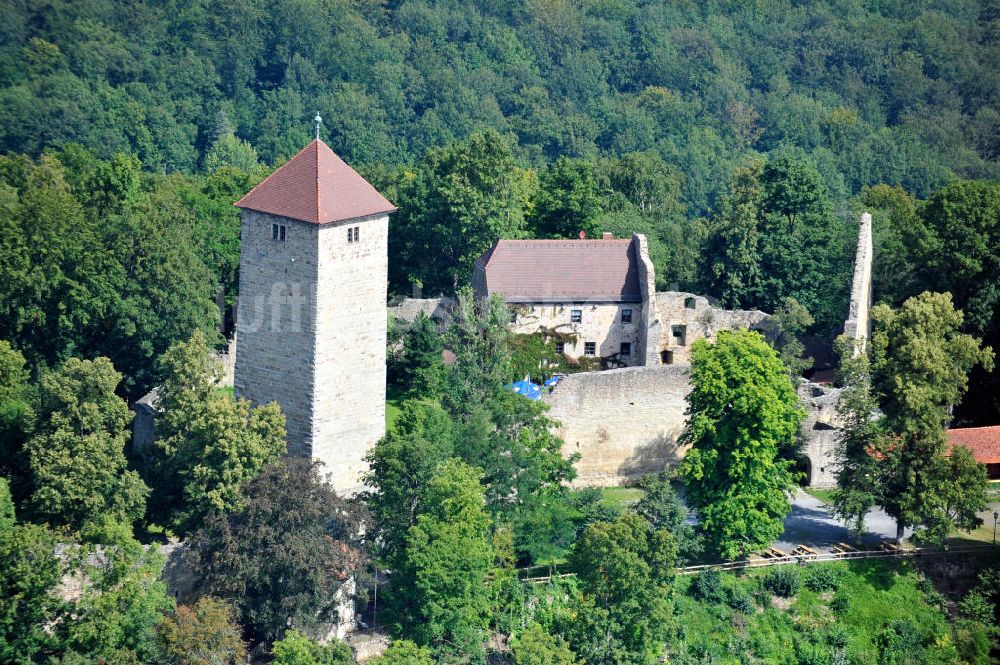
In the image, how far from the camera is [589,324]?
61.0 m

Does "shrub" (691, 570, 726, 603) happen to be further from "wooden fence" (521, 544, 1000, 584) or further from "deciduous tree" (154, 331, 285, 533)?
"deciduous tree" (154, 331, 285, 533)

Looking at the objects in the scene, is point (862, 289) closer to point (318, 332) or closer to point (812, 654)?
point (812, 654)

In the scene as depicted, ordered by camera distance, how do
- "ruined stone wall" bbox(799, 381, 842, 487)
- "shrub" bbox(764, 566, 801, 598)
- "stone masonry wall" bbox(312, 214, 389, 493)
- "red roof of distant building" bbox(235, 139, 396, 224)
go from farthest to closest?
"ruined stone wall" bbox(799, 381, 842, 487), "shrub" bbox(764, 566, 801, 598), "stone masonry wall" bbox(312, 214, 389, 493), "red roof of distant building" bbox(235, 139, 396, 224)

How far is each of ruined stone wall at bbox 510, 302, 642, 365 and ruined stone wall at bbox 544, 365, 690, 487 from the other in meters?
5.21

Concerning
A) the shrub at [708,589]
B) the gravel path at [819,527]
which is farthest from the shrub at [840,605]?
the shrub at [708,589]

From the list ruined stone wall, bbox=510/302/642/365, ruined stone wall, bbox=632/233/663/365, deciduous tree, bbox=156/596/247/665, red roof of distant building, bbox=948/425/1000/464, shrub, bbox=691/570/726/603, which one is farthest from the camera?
ruined stone wall, bbox=510/302/642/365

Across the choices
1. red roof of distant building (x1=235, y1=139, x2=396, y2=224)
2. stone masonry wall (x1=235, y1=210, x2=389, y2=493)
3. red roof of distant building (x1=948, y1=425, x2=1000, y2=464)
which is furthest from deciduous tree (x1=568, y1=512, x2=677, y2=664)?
red roof of distant building (x1=948, y1=425, x2=1000, y2=464)

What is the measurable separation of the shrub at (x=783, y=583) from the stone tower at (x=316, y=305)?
11158 mm

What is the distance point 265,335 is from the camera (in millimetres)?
50344

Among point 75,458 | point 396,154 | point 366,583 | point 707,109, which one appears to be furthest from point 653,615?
point 707,109

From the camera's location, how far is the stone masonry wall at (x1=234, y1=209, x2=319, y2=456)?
49594mm

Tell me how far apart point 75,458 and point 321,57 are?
238ft

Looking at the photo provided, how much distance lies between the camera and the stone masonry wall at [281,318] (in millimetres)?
49594

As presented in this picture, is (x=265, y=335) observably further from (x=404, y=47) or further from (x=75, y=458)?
(x=404, y=47)
